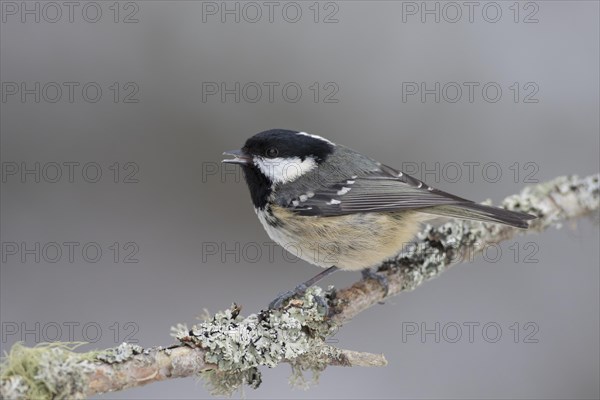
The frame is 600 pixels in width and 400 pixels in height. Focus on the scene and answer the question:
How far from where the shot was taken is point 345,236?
257 cm

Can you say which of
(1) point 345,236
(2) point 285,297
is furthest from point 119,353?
(1) point 345,236

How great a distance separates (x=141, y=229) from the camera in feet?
12.2

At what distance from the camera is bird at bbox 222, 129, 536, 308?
2.55 metres

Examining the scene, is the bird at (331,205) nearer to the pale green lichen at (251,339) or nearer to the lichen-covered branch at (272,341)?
the lichen-covered branch at (272,341)

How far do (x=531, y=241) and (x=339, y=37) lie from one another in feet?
6.28

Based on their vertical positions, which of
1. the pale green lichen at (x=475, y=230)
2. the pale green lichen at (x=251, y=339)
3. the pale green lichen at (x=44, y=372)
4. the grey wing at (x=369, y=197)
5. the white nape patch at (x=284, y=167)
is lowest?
the pale green lichen at (x=251, y=339)

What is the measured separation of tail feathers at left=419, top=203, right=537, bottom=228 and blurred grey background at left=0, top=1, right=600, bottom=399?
834mm

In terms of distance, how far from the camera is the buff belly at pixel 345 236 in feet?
8.38

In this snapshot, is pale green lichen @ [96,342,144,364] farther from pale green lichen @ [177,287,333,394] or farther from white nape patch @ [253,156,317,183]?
white nape patch @ [253,156,317,183]

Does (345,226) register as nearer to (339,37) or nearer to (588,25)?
(339,37)

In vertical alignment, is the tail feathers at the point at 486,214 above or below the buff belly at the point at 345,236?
above

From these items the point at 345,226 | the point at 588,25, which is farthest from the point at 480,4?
the point at 345,226

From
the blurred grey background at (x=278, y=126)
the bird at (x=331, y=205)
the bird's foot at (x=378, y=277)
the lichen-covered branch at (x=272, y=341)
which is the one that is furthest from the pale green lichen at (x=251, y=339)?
the blurred grey background at (x=278, y=126)

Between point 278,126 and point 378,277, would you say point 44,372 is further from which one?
point 278,126
